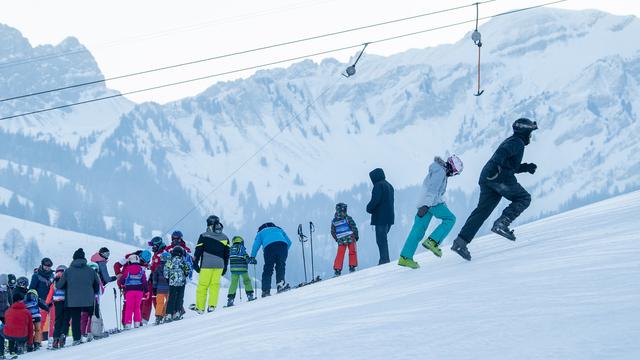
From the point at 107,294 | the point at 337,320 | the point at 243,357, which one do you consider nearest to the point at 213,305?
Result: the point at 337,320

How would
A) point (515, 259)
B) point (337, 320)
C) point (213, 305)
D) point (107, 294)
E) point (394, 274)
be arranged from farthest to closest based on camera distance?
point (107, 294) < point (213, 305) < point (394, 274) < point (515, 259) < point (337, 320)

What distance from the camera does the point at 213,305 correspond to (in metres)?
16.2

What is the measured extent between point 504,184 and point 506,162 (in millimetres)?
275

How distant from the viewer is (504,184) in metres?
10.7

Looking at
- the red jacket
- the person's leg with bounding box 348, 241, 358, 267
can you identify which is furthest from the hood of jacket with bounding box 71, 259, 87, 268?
the person's leg with bounding box 348, 241, 358, 267

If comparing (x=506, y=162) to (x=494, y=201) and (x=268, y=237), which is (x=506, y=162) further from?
(x=268, y=237)

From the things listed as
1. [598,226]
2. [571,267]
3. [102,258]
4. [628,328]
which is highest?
[102,258]

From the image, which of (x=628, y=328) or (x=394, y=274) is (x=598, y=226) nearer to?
(x=394, y=274)

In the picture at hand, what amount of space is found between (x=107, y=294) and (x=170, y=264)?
172305mm

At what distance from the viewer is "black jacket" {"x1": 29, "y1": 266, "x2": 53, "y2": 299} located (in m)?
17.9

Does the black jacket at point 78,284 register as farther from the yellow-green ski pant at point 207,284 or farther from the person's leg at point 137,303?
the person's leg at point 137,303

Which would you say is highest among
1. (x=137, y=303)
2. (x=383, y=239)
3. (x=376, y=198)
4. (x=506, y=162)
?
(x=376, y=198)

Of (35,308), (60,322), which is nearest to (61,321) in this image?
(60,322)

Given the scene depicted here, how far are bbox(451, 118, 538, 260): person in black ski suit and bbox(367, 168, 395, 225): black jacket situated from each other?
6042 millimetres
